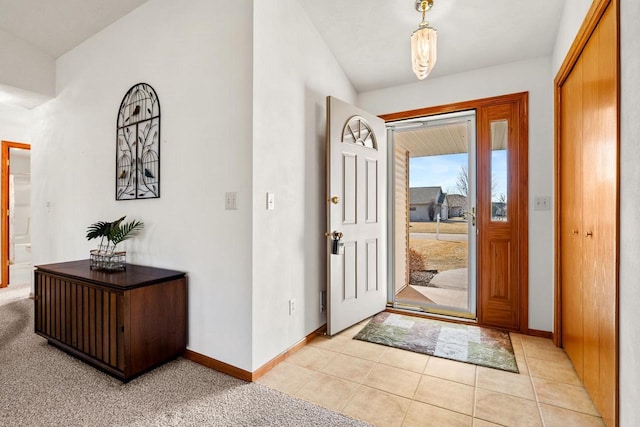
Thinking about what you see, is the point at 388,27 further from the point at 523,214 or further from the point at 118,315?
the point at 118,315

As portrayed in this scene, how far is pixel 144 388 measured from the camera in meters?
1.84

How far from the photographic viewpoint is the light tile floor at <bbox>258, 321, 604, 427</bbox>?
1.61 metres

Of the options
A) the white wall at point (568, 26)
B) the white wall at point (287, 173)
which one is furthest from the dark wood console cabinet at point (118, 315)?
the white wall at point (568, 26)

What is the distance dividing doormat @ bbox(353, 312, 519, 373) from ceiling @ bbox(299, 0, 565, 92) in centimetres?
245

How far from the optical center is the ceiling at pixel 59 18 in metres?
2.66

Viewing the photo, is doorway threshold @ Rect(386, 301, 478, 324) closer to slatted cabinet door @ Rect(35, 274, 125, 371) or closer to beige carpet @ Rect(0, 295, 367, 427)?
beige carpet @ Rect(0, 295, 367, 427)

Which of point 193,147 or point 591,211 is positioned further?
point 193,147

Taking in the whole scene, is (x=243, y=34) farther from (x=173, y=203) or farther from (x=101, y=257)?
(x=101, y=257)

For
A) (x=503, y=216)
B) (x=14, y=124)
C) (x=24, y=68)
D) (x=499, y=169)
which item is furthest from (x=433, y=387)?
(x=14, y=124)

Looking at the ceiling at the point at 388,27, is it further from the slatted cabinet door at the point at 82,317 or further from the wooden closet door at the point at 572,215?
the slatted cabinet door at the point at 82,317

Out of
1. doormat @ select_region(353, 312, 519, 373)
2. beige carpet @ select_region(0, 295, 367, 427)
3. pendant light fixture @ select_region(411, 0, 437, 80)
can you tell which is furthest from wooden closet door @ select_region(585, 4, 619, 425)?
beige carpet @ select_region(0, 295, 367, 427)

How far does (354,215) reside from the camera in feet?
9.38

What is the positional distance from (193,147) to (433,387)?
2284 millimetres

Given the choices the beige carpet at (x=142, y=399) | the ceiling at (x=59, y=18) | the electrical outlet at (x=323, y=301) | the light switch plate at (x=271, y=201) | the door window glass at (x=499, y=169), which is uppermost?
the ceiling at (x=59, y=18)
